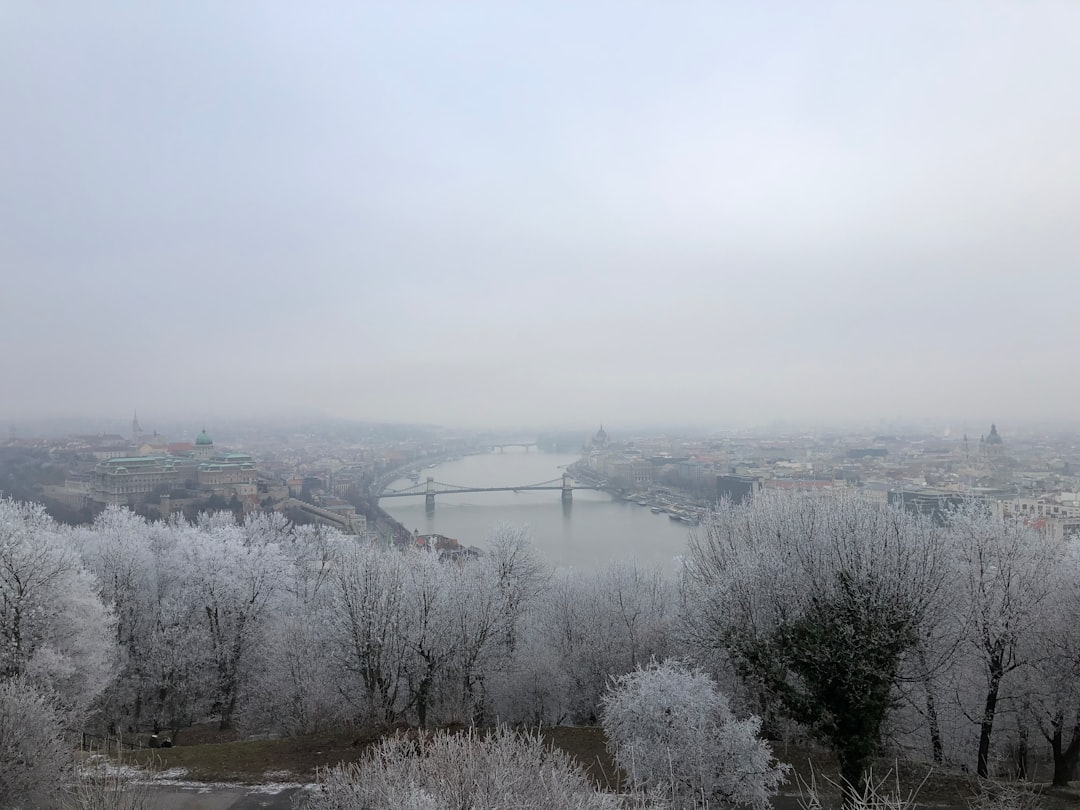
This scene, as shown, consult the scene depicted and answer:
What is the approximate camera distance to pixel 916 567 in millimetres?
11242

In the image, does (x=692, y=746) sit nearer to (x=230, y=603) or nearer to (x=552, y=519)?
(x=230, y=603)

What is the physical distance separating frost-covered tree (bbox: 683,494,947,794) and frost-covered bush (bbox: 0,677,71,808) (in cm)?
1033

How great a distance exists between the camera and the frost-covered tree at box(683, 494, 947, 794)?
10.6 m

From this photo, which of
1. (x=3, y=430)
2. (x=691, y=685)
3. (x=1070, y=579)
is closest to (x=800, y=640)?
(x=691, y=685)

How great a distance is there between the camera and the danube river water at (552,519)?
34.2 m

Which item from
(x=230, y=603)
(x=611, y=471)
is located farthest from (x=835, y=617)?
(x=611, y=471)

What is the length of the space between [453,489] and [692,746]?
4073 centimetres

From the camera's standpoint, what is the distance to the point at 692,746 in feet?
30.9

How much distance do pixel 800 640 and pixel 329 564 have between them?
17.6 metres

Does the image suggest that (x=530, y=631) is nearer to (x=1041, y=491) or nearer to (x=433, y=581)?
(x=433, y=581)

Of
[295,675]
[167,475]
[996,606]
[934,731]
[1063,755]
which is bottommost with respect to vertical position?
[295,675]

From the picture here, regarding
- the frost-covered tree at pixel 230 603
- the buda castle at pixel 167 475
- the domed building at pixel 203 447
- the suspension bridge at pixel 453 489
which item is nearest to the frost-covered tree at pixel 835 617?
the frost-covered tree at pixel 230 603

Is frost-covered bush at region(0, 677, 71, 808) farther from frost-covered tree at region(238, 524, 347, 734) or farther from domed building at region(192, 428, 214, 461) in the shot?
domed building at region(192, 428, 214, 461)

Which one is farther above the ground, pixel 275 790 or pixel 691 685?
pixel 691 685
